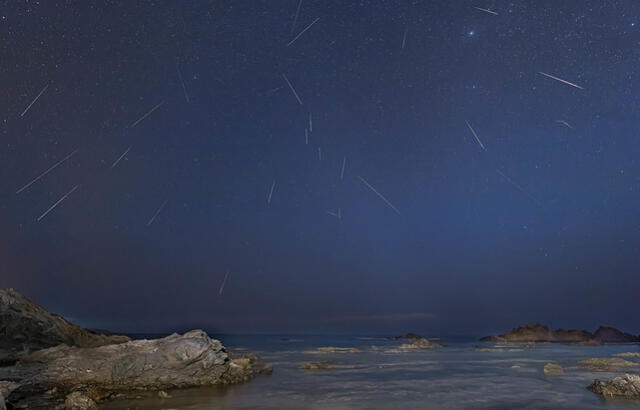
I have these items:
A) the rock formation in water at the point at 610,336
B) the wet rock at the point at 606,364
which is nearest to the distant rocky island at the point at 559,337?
the rock formation in water at the point at 610,336

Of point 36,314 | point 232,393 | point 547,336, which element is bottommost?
point 547,336

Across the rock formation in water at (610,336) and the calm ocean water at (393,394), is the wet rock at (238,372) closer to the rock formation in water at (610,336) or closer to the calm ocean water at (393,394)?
the calm ocean water at (393,394)

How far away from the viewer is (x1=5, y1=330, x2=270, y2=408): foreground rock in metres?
21.9

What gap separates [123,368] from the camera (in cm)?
2381

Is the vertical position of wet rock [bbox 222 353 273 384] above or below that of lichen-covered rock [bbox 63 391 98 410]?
below

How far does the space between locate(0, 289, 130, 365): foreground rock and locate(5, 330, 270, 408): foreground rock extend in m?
2.32

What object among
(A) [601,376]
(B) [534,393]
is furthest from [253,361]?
(A) [601,376]

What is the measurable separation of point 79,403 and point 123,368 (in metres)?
6.47

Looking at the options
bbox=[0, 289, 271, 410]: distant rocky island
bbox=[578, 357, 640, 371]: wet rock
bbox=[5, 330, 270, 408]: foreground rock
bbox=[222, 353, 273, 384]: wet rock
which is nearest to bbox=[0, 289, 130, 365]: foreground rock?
bbox=[0, 289, 271, 410]: distant rocky island

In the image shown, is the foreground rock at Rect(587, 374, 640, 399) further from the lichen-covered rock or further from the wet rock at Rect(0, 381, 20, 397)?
the wet rock at Rect(0, 381, 20, 397)

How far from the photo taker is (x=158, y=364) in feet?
80.1

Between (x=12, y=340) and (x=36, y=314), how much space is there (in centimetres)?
272

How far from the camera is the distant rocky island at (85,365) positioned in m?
20.5

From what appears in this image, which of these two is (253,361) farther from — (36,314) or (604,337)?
(604,337)
